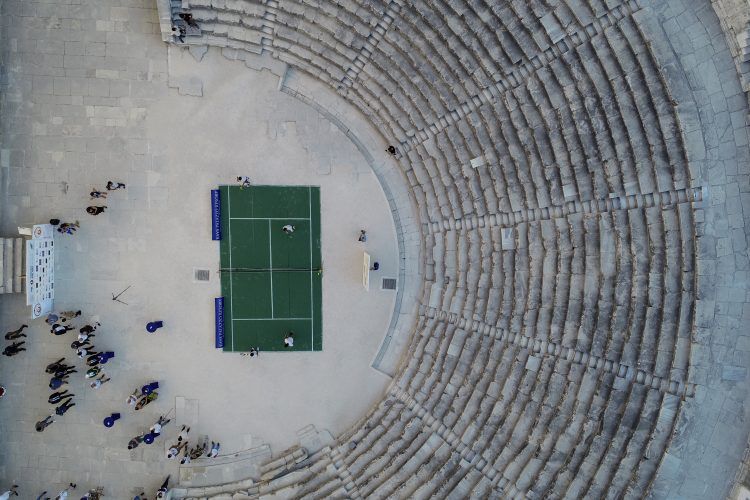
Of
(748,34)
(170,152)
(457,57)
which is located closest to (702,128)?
(748,34)

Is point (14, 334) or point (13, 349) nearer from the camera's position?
point (13, 349)

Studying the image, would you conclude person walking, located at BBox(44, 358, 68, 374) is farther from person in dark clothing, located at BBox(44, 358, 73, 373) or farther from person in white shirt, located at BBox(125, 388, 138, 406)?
person in white shirt, located at BBox(125, 388, 138, 406)

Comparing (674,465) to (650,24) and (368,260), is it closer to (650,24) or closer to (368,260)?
(368,260)

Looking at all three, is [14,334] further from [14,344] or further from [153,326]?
[153,326]

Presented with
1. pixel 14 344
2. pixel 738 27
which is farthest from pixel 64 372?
pixel 738 27

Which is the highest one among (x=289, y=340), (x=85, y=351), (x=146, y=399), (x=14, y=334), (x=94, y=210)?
(x=94, y=210)

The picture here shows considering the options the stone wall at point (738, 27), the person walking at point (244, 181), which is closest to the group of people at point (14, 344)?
the person walking at point (244, 181)

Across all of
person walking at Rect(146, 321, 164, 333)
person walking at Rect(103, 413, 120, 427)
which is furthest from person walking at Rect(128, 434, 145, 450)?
person walking at Rect(146, 321, 164, 333)
